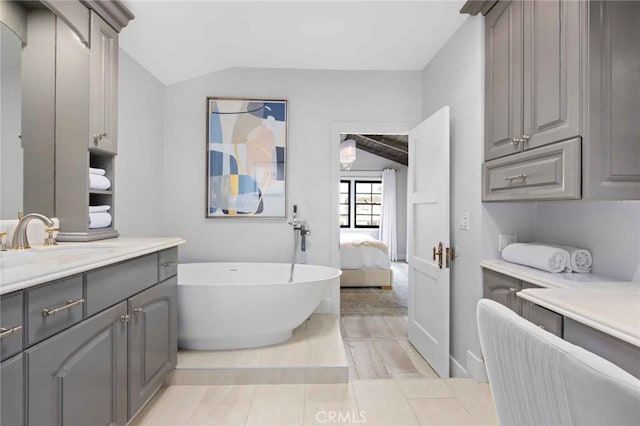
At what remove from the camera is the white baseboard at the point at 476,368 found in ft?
7.39

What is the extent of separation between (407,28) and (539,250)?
190cm

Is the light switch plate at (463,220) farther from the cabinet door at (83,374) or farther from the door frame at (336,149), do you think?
the cabinet door at (83,374)

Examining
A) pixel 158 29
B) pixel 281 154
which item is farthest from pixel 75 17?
pixel 281 154

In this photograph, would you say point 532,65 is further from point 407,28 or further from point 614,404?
point 614,404

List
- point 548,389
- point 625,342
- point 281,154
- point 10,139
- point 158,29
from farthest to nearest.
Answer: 1. point 281,154
2. point 158,29
3. point 10,139
4. point 625,342
5. point 548,389

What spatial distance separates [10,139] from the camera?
1722mm

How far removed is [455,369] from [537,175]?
1.61 m

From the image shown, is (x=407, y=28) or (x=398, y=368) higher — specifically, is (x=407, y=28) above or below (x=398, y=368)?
above

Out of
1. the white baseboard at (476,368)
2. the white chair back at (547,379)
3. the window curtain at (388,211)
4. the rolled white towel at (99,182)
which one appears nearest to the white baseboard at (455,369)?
the white baseboard at (476,368)

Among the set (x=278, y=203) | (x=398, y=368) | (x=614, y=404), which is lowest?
(x=398, y=368)

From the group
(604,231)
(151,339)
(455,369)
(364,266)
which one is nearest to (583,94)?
(604,231)

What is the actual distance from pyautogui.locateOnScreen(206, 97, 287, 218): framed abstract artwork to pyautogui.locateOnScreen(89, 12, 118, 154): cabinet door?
4.12ft

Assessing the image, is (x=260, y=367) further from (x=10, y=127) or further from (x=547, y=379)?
(x=547, y=379)

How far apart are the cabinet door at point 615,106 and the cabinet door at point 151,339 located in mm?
2154
